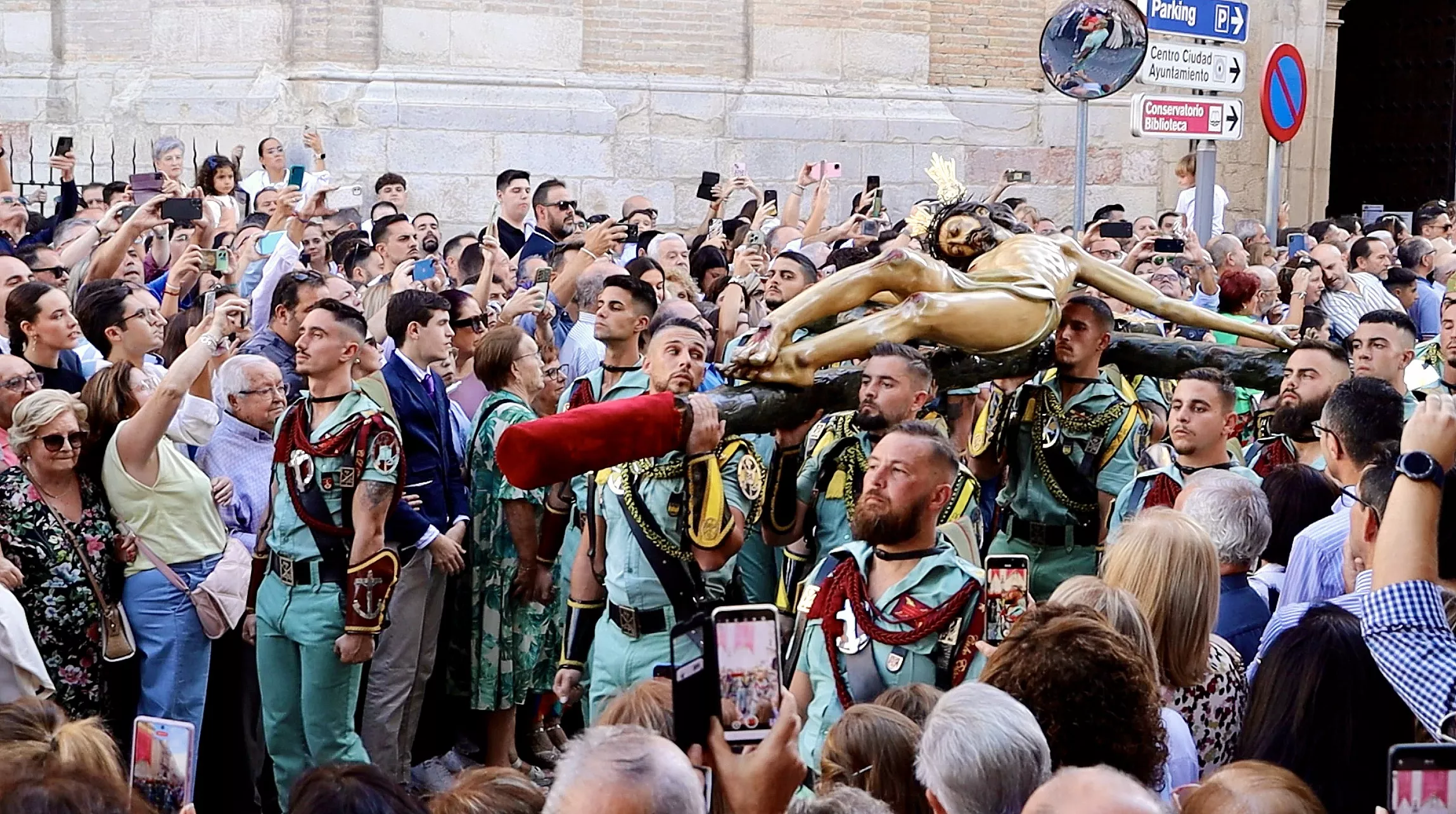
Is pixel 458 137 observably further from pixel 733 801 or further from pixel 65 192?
pixel 733 801

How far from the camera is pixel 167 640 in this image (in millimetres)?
6148

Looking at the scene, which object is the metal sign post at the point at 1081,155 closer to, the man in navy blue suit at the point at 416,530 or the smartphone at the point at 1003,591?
the man in navy blue suit at the point at 416,530

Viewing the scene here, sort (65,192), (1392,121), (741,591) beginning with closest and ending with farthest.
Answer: (741,591) → (65,192) → (1392,121)

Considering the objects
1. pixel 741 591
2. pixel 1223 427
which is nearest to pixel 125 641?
pixel 741 591

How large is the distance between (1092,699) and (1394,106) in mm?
21006

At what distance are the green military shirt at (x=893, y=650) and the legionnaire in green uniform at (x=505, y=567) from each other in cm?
249

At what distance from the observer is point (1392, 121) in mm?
22578

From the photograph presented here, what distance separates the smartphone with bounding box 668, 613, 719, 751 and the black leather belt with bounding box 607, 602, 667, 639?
2.55 meters

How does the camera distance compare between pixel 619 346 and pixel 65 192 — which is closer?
pixel 619 346

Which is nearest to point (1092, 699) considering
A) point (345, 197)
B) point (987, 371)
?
point (987, 371)

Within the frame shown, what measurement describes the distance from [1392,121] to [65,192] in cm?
1688

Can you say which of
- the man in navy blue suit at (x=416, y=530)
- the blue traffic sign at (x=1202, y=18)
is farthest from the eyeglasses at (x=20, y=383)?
the blue traffic sign at (x=1202, y=18)

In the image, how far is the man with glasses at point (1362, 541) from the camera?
4.24m

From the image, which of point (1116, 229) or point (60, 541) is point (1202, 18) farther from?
point (60, 541)
